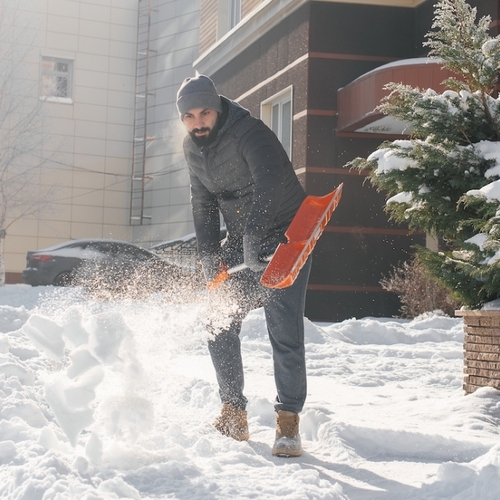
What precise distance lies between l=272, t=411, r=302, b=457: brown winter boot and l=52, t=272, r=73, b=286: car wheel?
15.8 meters

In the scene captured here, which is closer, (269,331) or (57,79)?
(269,331)

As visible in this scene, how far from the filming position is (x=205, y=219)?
4434 mm

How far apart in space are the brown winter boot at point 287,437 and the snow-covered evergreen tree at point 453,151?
6.10 ft

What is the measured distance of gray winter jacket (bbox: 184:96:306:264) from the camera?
394 centimetres

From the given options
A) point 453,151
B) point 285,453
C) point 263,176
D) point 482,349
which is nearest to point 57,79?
point 453,151

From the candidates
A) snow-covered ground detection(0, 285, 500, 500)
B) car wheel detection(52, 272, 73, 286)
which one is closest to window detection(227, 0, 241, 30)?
car wheel detection(52, 272, 73, 286)

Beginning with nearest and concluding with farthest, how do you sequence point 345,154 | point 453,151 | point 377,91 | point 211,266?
point 211,266 → point 453,151 → point 377,91 → point 345,154

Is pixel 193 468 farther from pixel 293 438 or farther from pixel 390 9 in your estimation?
pixel 390 9

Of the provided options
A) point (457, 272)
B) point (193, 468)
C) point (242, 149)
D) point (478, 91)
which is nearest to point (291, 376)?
point (193, 468)

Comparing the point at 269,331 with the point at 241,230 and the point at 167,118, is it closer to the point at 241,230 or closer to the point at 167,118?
the point at 241,230

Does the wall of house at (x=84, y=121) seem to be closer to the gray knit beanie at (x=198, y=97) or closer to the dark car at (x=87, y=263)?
the dark car at (x=87, y=263)

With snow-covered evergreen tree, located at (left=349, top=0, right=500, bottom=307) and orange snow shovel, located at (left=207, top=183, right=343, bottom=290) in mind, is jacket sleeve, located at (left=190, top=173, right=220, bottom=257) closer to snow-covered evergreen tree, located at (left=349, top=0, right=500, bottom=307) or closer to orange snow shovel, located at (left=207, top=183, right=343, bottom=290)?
orange snow shovel, located at (left=207, top=183, right=343, bottom=290)

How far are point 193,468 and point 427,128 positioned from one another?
3.06m

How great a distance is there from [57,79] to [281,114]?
14456 mm
